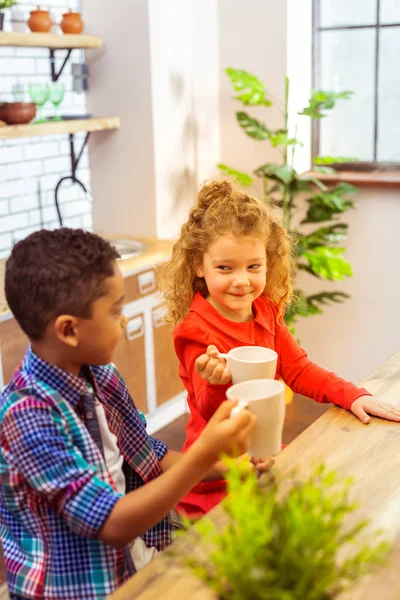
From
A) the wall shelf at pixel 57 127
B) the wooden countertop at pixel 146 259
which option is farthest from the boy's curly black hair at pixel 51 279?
the wall shelf at pixel 57 127

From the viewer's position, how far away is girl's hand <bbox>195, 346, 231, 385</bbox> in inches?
51.1

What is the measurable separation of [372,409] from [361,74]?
273 centimetres

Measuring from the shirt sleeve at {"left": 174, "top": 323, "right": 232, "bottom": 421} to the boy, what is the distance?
12.1 inches

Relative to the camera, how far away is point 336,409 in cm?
162

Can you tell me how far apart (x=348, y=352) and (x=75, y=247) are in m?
3.02

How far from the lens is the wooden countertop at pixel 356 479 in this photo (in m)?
1.01

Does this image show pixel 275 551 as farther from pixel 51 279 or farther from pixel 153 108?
pixel 153 108

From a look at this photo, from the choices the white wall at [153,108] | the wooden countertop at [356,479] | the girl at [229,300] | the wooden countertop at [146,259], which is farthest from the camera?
the white wall at [153,108]

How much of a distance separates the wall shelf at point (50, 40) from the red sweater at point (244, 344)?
70.5 inches

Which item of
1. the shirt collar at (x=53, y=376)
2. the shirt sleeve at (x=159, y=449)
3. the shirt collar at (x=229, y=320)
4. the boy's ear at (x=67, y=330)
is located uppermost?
the boy's ear at (x=67, y=330)

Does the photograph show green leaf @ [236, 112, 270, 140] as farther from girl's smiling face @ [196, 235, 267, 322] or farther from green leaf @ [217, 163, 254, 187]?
girl's smiling face @ [196, 235, 267, 322]

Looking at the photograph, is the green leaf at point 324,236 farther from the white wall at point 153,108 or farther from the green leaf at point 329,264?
the white wall at point 153,108

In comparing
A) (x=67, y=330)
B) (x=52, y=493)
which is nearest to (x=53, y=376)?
(x=67, y=330)

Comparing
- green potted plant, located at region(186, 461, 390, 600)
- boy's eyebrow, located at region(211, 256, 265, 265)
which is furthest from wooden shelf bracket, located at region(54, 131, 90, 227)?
green potted plant, located at region(186, 461, 390, 600)
